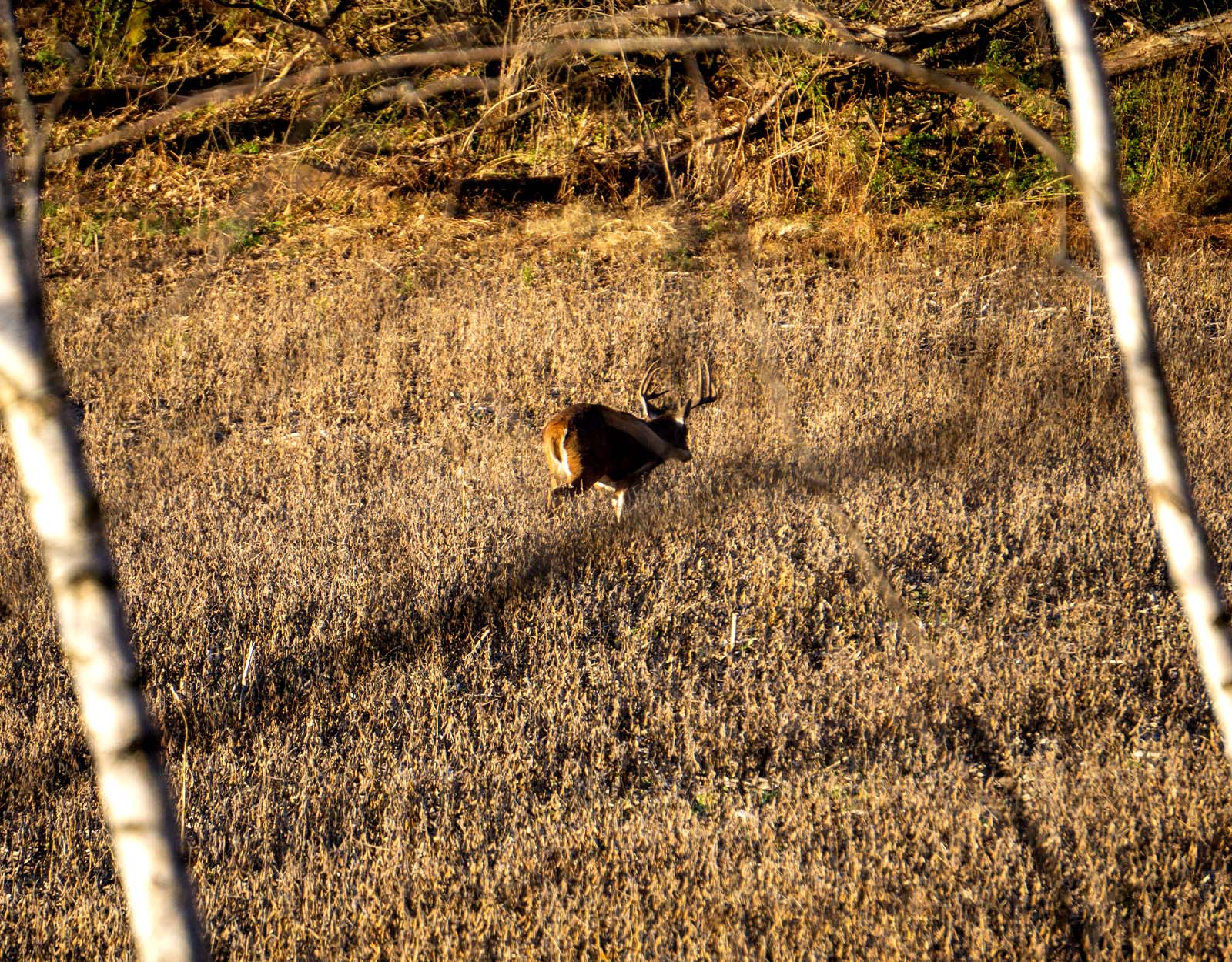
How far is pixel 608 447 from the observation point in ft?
20.0

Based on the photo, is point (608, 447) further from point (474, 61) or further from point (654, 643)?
point (474, 61)

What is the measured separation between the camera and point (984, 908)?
11.0 ft

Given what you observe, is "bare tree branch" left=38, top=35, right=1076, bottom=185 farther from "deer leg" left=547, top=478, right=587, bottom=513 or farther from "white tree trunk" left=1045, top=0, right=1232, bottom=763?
"deer leg" left=547, top=478, right=587, bottom=513

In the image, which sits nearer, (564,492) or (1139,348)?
(1139,348)

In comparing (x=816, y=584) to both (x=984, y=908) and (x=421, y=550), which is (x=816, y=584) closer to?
(x=421, y=550)

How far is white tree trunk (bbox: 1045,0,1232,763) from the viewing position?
1845 millimetres

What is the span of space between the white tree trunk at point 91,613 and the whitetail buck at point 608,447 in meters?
4.37

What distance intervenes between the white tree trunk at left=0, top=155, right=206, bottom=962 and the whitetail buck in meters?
4.37

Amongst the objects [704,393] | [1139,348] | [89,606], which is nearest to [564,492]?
[704,393]

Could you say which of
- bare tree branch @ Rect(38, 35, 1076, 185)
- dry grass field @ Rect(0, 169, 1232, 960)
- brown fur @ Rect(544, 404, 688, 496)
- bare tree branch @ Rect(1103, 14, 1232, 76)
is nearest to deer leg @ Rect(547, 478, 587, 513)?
brown fur @ Rect(544, 404, 688, 496)

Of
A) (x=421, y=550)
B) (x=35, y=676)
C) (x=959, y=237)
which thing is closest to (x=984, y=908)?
(x=421, y=550)

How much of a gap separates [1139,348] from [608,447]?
14.1 ft

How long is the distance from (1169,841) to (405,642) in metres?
3.27

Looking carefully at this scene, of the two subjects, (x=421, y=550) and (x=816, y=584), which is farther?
(x=421, y=550)
